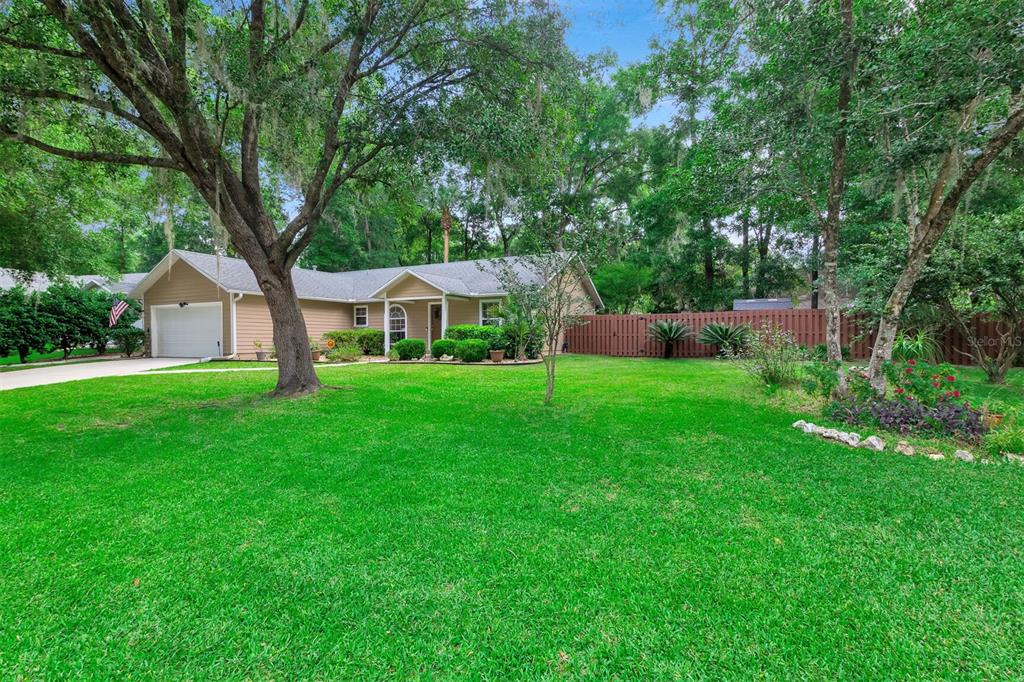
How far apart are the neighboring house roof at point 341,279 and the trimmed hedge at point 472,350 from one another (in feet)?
6.24

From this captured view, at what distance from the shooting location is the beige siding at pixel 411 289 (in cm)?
1608

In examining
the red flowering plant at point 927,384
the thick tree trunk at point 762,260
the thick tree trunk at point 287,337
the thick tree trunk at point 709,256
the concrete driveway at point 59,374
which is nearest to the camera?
the red flowering plant at point 927,384

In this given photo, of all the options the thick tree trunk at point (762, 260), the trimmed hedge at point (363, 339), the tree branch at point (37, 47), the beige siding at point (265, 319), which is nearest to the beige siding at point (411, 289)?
the trimmed hedge at point (363, 339)

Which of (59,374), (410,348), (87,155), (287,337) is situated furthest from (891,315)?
(59,374)

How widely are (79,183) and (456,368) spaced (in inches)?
342

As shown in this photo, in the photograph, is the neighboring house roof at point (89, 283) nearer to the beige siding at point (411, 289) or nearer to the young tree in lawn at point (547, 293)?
the beige siding at point (411, 289)

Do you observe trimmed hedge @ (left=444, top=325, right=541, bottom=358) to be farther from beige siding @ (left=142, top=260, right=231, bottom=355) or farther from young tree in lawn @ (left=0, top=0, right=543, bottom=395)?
beige siding @ (left=142, top=260, right=231, bottom=355)

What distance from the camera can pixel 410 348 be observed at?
14.5 m

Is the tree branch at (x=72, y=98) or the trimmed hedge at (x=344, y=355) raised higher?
the tree branch at (x=72, y=98)

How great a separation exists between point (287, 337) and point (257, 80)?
3.84 m

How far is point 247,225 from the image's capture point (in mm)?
7238

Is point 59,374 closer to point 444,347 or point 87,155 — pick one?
point 87,155

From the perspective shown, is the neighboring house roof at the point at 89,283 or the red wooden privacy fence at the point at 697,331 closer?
the red wooden privacy fence at the point at 697,331

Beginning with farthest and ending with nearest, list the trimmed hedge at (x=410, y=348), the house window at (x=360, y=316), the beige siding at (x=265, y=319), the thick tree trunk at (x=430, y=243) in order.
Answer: the thick tree trunk at (x=430, y=243)
the house window at (x=360, y=316)
the beige siding at (x=265, y=319)
the trimmed hedge at (x=410, y=348)
